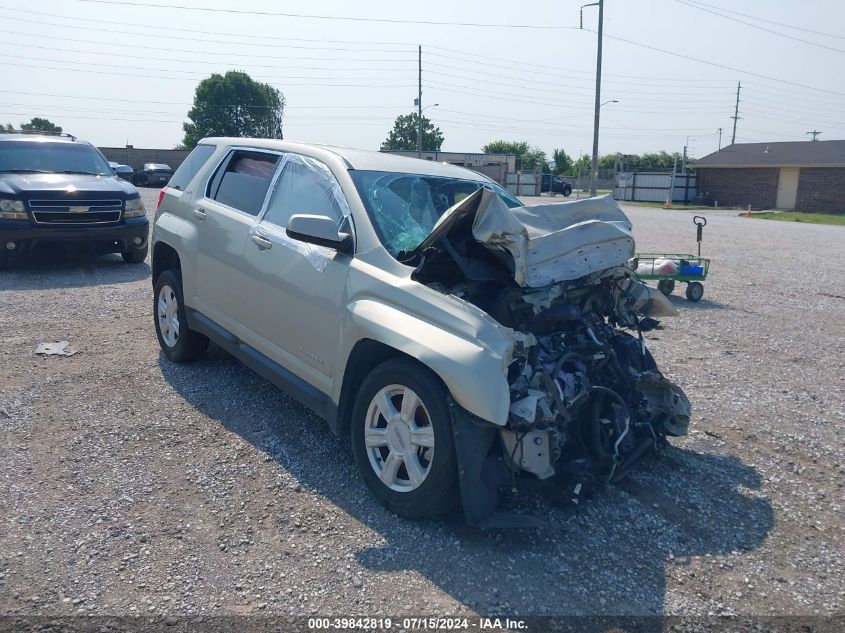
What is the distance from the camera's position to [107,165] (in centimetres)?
1233

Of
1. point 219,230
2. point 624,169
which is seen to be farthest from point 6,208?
point 624,169

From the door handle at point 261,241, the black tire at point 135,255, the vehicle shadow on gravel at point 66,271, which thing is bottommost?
the vehicle shadow on gravel at point 66,271

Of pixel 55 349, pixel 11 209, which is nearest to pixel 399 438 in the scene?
pixel 55 349

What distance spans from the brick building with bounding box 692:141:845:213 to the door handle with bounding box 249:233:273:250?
46401 millimetres

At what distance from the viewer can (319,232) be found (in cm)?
433

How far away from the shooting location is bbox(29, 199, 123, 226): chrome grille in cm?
1036

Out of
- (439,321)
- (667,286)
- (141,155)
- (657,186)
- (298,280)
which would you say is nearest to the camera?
(439,321)

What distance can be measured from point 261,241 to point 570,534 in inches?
110

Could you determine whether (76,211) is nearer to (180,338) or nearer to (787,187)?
(180,338)

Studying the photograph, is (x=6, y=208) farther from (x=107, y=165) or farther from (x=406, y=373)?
(x=406, y=373)

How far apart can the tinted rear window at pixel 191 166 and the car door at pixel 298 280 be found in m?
1.43

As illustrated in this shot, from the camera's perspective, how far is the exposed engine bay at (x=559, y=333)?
3805mm

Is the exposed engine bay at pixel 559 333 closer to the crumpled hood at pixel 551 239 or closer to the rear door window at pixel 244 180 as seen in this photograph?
the crumpled hood at pixel 551 239

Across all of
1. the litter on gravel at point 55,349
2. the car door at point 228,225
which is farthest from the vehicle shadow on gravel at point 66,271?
the car door at point 228,225
